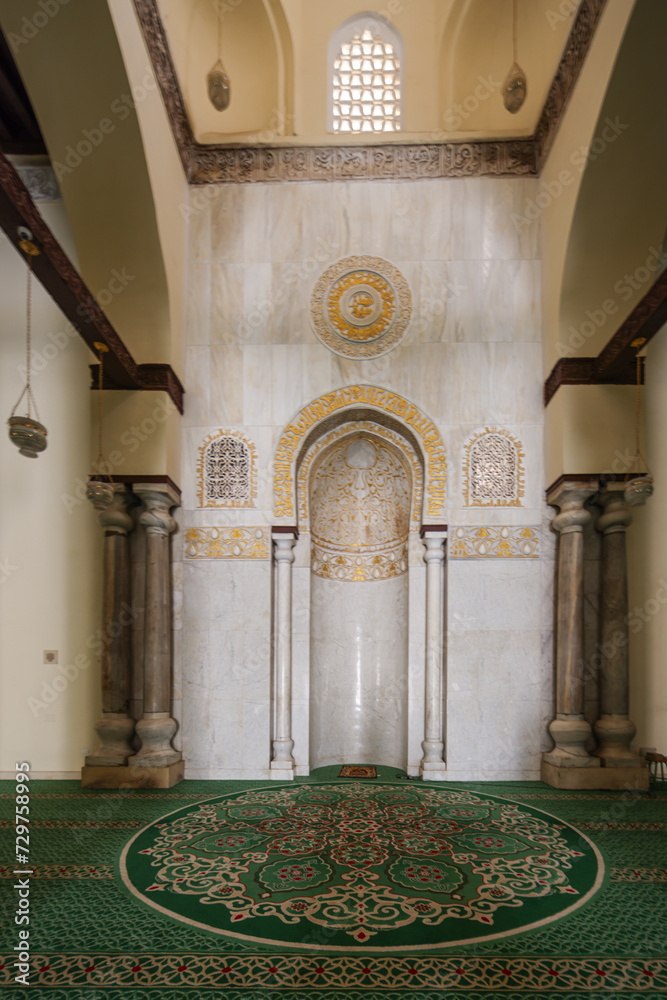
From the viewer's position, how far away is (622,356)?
5.18 m

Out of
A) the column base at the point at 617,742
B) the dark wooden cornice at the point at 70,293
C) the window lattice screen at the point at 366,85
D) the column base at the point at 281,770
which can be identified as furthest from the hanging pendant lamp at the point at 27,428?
the column base at the point at 617,742

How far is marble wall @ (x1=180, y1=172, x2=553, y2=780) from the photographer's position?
19.5 ft

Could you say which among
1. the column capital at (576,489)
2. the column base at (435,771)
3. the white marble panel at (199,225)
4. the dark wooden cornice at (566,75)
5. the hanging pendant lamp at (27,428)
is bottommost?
the column base at (435,771)

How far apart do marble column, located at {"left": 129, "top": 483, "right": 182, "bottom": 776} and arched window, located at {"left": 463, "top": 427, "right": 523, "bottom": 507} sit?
8.26ft

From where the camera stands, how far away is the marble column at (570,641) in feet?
18.2

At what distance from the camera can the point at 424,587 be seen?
625 centimetres

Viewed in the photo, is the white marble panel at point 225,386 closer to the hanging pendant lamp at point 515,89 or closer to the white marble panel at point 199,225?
the white marble panel at point 199,225

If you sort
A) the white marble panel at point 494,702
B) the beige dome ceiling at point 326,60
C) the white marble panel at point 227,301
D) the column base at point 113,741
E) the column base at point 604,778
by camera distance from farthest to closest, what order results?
1. the beige dome ceiling at point 326,60
2. the white marble panel at point 227,301
3. the white marble panel at point 494,702
4. the column base at point 113,741
5. the column base at point 604,778

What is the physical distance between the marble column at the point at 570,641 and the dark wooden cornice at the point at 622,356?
2.71 feet

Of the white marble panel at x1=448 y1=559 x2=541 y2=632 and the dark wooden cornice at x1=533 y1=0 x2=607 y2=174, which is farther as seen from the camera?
the white marble panel at x1=448 y1=559 x2=541 y2=632

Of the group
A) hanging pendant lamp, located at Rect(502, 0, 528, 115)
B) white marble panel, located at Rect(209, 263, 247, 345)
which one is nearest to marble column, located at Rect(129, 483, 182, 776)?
white marble panel, located at Rect(209, 263, 247, 345)

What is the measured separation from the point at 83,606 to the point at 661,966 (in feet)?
16.2

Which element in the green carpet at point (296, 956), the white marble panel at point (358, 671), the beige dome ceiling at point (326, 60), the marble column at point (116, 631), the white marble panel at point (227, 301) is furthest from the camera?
the beige dome ceiling at point (326, 60)

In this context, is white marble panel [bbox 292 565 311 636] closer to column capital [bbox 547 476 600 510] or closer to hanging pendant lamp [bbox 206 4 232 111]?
column capital [bbox 547 476 600 510]
